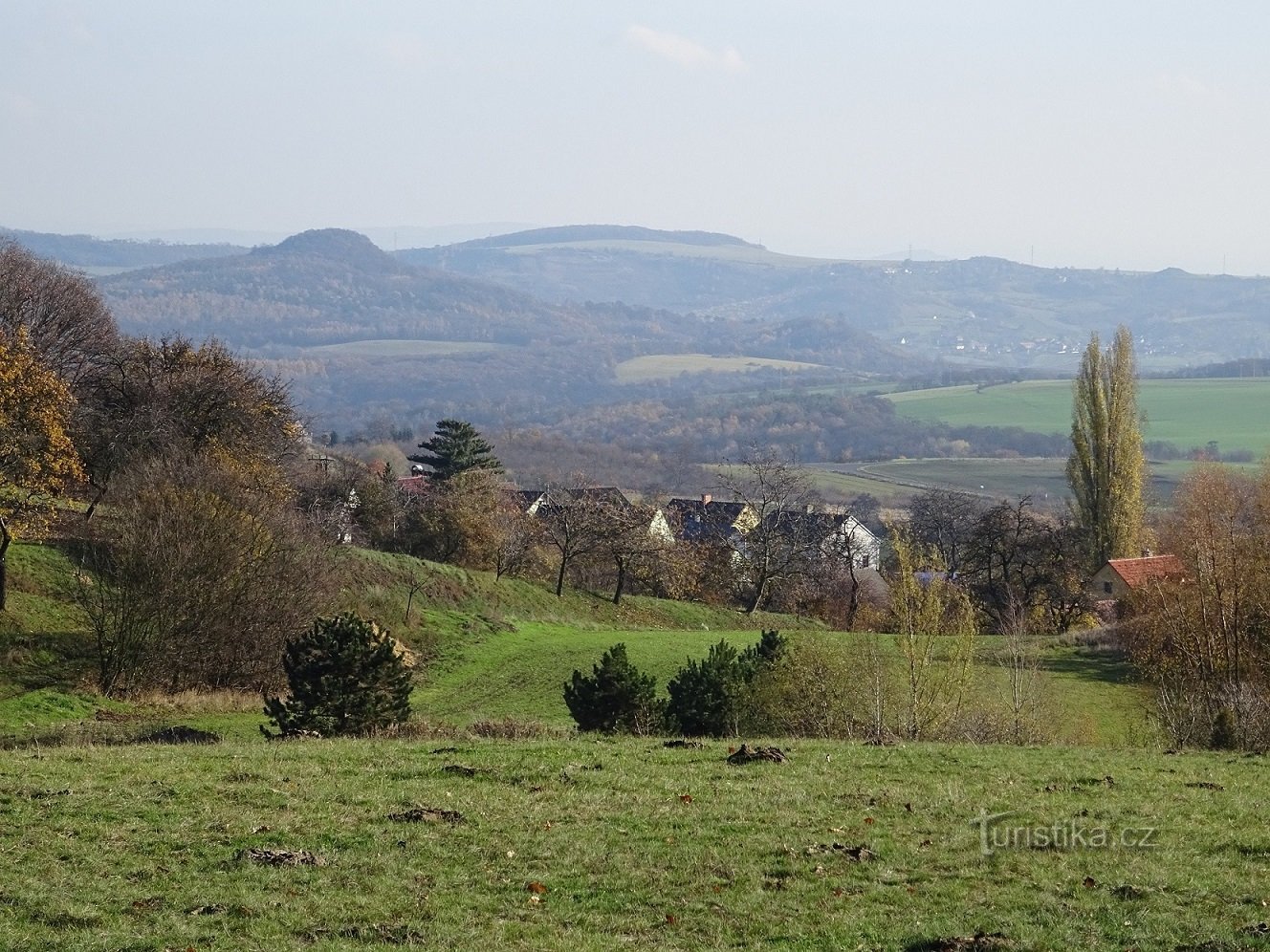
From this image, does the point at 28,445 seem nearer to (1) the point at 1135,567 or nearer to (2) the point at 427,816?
(2) the point at 427,816

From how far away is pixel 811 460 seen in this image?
19188cm

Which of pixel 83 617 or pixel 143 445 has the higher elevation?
pixel 143 445

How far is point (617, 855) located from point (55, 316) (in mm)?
52259

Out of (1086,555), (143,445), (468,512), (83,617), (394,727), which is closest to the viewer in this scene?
(394,727)

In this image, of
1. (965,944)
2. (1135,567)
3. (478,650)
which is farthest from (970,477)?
(965,944)

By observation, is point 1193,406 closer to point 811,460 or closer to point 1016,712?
point 811,460

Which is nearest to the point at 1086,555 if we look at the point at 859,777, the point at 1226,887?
the point at 859,777

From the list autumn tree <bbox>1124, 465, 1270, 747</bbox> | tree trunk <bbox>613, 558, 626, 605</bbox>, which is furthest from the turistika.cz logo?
tree trunk <bbox>613, 558, 626, 605</bbox>

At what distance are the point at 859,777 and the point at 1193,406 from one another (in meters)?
196

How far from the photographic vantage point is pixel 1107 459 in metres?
67.3

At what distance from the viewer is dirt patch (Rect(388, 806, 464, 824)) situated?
1349 centimetres

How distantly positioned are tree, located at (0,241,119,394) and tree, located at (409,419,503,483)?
20.8 meters

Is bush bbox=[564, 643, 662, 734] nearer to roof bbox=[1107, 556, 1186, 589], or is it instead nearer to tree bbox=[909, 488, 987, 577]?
roof bbox=[1107, 556, 1186, 589]

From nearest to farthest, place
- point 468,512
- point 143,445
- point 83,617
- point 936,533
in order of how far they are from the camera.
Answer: point 83,617
point 143,445
point 468,512
point 936,533
